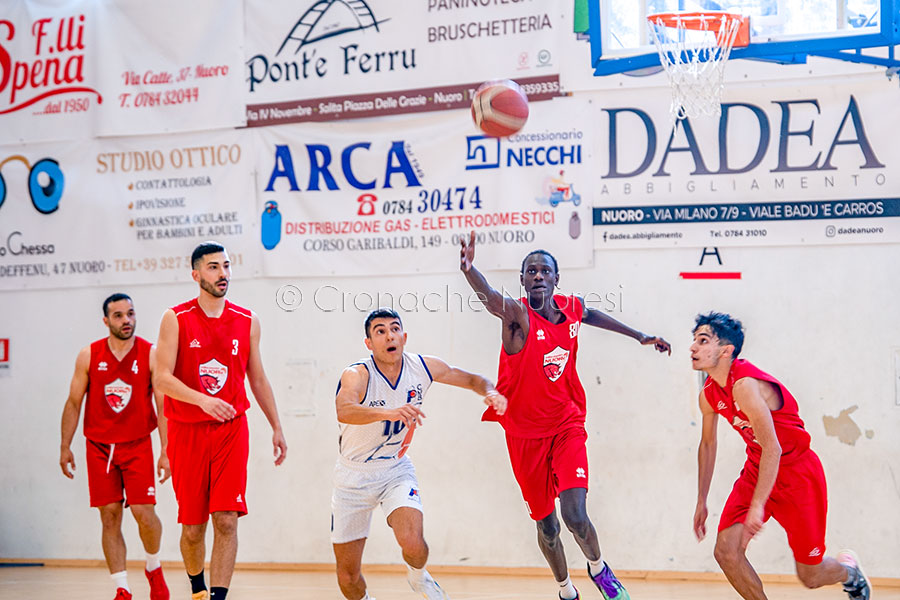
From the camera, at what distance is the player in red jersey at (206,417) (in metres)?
5.65

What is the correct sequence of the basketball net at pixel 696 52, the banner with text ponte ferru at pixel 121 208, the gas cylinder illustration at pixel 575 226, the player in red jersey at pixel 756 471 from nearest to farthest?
the player in red jersey at pixel 756 471 → the basketball net at pixel 696 52 → the gas cylinder illustration at pixel 575 226 → the banner with text ponte ferru at pixel 121 208

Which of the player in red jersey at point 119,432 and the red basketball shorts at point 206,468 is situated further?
the player in red jersey at point 119,432

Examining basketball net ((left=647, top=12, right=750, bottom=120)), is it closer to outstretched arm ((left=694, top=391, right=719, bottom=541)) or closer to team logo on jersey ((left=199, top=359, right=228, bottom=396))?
outstretched arm ((left=694, top=391, right=719, bottom=541))

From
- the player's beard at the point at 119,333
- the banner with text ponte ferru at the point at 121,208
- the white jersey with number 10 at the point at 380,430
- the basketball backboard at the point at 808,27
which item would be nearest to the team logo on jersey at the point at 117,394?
the player's beard at the point at 119,333

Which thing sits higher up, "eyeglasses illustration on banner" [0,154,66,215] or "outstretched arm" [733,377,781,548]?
"eyeglasses illustration on banner" [0,154,66,215]

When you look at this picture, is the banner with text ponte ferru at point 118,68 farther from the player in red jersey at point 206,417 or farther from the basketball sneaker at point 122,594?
the basketball sneaker at point 122,594

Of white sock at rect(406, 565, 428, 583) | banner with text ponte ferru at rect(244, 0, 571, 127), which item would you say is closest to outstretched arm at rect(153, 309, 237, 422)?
white sock at rect(406, 565, 428, 583)

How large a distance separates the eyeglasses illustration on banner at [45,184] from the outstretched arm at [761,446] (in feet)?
21.1

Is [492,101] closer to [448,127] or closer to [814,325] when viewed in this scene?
[448,127]

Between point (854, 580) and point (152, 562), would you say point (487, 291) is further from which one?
point (152, 562)

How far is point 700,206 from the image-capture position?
7.46 m

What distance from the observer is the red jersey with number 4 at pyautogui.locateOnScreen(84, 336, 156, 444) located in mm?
6840

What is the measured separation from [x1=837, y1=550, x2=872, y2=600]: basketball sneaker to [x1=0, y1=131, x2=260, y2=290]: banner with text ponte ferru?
16.7ft

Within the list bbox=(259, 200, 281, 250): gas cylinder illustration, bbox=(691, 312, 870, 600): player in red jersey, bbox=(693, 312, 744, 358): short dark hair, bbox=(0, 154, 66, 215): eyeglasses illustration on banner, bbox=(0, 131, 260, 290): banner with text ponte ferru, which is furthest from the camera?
bbox=(0, 154, 66, 215): eyeglasses illustration on banner
